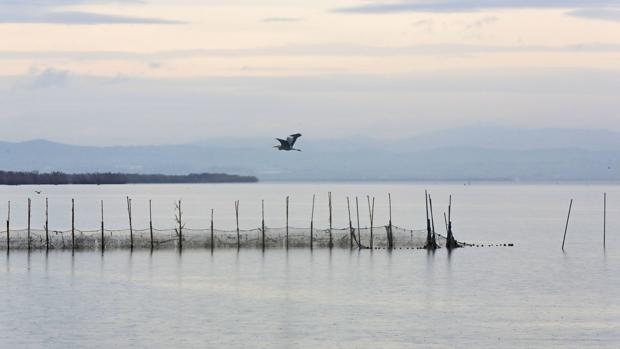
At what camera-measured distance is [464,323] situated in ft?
129

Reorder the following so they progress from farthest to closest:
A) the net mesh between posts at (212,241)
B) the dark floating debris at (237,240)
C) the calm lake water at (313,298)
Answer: the net mesh between posts at (212,241) → the dark floating debris at (237,240) → the calm lake water at (313,298)

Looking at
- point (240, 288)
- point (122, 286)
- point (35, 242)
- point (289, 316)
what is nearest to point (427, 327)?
point (289, 316)

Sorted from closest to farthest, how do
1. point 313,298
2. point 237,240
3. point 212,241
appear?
point 313,298, point 212,241, point 237,240

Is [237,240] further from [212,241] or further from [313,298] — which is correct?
[313,298]

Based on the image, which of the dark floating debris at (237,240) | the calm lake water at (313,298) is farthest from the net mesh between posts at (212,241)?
the calm lake water at (313,298)

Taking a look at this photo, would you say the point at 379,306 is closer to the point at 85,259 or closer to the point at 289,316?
the point at 289,316

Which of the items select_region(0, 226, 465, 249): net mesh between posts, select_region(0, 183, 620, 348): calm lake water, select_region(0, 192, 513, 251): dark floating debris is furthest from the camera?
select_region(0, 226, 465, 249): net mesh between posts

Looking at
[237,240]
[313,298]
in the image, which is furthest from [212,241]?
[313,298]

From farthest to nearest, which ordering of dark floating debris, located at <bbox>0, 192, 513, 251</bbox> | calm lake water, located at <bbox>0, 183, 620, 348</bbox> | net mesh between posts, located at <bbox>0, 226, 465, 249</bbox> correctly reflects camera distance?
net mesh between posts, located at <bbox>0, 226, 465, 249</bbox> < dark floating debris, located at <bbox>0, 192, 513, 251</bbox> < calm lake water, located at <bbox>0, 183, 620, 348</bbox>

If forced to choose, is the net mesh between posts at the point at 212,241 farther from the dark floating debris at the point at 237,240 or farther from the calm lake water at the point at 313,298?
the calm lake water at the point at 313,298

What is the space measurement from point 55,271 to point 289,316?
18.9 meters

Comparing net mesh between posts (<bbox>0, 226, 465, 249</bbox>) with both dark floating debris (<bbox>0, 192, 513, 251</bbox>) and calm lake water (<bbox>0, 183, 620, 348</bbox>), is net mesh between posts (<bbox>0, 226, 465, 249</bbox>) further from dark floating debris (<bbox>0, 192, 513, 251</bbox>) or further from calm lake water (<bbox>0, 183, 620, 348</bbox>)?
calm lake water (<bbox>0, 183, 620, 348</bbox>)

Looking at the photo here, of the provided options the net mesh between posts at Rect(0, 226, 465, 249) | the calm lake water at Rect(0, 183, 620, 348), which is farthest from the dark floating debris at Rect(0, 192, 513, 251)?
the calm lake water at Rect(0, 183, 620, 348)

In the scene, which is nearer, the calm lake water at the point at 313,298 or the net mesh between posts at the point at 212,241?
the calm lake water at the point at 313,298
